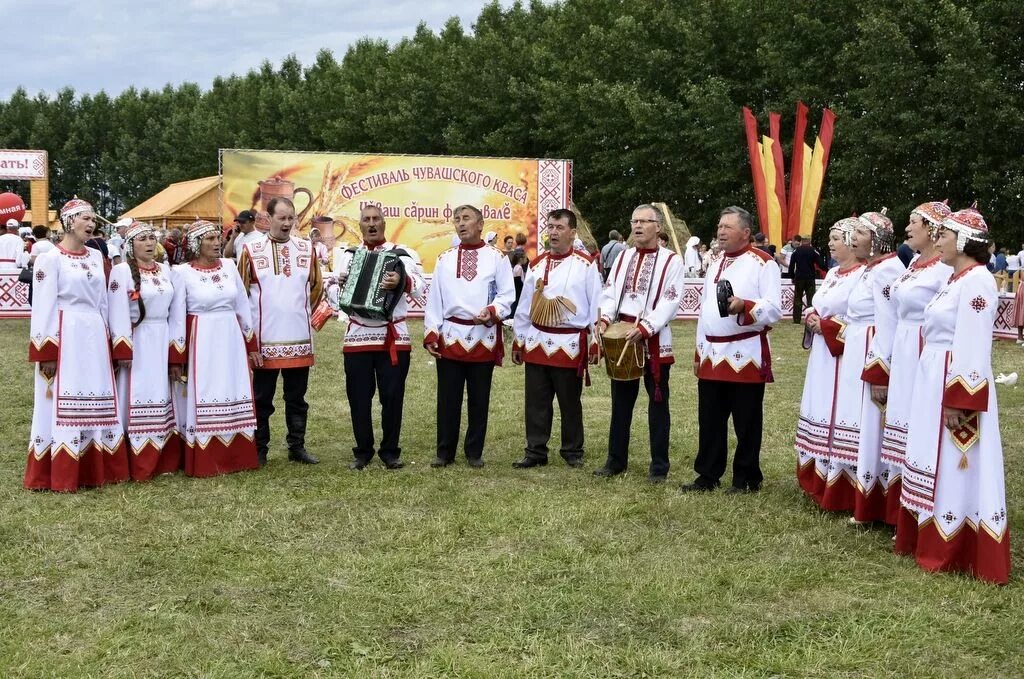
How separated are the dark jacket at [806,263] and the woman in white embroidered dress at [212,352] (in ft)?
43.6

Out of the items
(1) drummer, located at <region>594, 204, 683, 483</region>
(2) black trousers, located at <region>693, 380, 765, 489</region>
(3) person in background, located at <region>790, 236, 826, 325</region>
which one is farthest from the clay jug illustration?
(2) black trousers, located at <region>693, 380, 765, 489</region>

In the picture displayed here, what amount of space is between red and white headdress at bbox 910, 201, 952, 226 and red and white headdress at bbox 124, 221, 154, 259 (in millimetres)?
4943

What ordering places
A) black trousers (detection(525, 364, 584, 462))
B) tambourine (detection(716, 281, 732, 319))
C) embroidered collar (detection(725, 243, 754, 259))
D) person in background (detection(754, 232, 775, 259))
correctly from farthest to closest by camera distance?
person in background (detection(754, 232, 775, 259)) → black trousers (detection(525, 364, 584, 462)) → embroidered collar (detection(725, 243, 754, 259)) → tambourine (detection(716, 281, 732, 319))

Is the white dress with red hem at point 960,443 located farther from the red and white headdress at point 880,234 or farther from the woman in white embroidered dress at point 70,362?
the woman in white embroidered dress at point 70,362

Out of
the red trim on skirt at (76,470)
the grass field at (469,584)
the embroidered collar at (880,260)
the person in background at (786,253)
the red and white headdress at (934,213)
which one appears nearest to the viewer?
the grass field at (469,584)

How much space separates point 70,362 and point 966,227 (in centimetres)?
534

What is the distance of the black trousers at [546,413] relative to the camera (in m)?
7.87

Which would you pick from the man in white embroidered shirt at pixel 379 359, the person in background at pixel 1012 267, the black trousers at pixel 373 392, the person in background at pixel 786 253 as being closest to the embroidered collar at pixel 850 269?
the man in white embroidered shirt at pixel 379 359

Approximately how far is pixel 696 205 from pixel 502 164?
9.77 meters

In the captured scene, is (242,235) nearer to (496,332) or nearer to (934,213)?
(496,332)

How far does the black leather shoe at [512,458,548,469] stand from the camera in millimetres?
7840

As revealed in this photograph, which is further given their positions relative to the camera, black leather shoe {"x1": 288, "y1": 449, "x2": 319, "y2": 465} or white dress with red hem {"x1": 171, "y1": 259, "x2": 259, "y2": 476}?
black leather shoe {"x1": 288, "y1": 449, "x2": 319, "y2": 465}

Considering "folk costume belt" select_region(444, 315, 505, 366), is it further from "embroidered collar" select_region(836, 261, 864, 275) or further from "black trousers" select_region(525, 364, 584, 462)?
"embroidered collar" select_region(836, 261, 864, 275)

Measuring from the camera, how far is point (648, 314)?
7.21m
